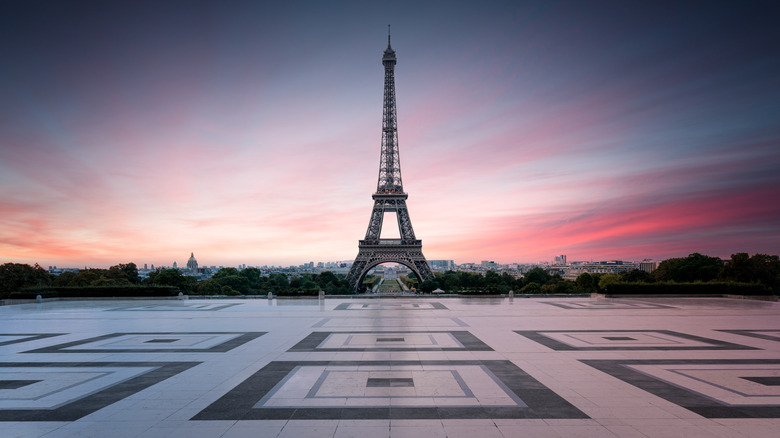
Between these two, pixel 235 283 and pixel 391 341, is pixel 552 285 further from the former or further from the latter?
pixel 235 283

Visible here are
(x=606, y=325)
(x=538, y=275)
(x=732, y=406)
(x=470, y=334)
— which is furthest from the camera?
(x=538, y=275)

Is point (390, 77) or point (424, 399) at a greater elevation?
point (390, 77)

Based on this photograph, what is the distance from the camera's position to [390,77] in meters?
64.5

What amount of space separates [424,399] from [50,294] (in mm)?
36195

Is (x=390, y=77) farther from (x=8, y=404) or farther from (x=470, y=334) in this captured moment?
(x=8, y=404)

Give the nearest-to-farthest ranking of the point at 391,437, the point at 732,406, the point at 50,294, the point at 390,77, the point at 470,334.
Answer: the point at 391,437, the point at 732,406, the point at 470,334, the point at 50,294, the point at 390,77

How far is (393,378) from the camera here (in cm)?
983

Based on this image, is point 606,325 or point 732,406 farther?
point 606,325

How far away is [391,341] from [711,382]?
9254 mm

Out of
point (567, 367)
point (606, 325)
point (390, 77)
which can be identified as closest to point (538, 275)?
point (390, 77)

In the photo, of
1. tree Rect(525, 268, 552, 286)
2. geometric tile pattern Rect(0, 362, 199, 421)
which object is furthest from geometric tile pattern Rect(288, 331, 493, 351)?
tree Rect(525, 268, 552, 286)

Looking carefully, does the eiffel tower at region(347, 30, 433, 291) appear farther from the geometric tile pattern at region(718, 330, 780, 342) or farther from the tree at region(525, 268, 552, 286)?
the geometric tile pattern at region(718, 330, 780, 342)

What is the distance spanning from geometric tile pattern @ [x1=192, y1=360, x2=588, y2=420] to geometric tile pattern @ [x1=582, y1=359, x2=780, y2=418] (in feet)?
8.38

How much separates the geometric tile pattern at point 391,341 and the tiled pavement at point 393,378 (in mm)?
103
